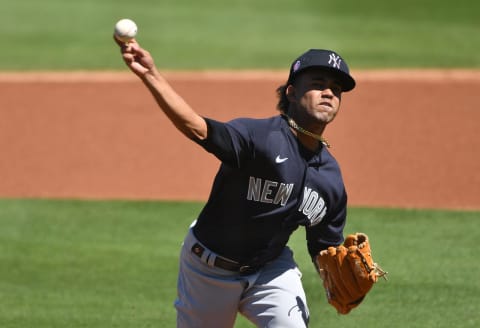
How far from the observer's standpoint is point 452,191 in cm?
1025

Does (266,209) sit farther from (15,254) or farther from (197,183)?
(197,183)

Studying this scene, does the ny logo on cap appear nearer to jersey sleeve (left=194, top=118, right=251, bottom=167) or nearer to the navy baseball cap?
the navy baseball cap

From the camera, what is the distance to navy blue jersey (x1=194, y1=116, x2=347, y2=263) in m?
4.59

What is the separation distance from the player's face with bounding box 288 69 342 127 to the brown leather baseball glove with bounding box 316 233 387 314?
0.65m

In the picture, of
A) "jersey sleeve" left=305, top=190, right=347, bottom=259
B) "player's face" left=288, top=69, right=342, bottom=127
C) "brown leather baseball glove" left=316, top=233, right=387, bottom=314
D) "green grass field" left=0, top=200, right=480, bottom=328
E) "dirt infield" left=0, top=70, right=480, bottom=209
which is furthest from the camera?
"dirt infield" left=0, top=70, right=480, bottom=209

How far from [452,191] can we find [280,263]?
5.70 meters

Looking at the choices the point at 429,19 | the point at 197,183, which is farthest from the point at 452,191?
the point at 429,19

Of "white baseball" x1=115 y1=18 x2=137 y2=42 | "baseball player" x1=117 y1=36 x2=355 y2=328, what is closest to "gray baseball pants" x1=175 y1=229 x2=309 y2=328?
"baseball player" x1=117 y1=36 x2=355 y2=328

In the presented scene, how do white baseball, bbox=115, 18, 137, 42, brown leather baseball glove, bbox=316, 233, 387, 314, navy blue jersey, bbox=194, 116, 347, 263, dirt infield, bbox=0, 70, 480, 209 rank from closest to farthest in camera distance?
white baseball, bbox=115, 18, 137, 42, navy blue jersey, bbox=194, 116, 347, 263, brown leather baseball glove, bbox=316, 233, 387, 314, dirt infield, bbox=0, 70, 480, 209

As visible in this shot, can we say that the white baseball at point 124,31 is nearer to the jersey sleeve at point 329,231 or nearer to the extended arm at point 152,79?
the extended arm at point 152,79

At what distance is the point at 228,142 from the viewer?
4.40 metres

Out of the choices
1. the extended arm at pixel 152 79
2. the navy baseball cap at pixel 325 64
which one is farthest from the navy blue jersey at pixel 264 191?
the extended arm at pixel 152 79

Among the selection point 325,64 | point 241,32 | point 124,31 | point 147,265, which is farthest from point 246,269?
point 241,32

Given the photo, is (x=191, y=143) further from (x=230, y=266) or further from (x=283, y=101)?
(x=230, y=266)
